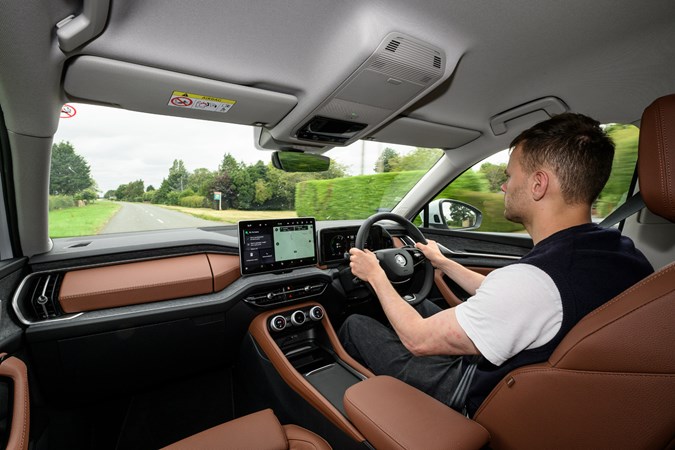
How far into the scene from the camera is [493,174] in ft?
10.6

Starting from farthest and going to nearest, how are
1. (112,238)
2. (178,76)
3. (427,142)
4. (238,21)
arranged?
(427,142), (112,238), (178,76), (238,21)

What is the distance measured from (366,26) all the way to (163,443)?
2.86 metres

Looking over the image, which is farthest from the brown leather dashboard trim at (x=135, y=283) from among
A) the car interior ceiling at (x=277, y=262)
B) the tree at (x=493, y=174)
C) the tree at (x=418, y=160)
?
the tree at (x=493, y=174)

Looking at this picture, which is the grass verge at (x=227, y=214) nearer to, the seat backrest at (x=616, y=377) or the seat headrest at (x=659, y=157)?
the seat backrest at (x=616, y=377)

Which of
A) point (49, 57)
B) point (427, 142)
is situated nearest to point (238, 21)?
point (49, 57)

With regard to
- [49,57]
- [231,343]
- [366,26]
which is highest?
[366,26]

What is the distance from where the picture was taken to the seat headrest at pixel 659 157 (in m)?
0.98

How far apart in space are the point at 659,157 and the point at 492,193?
2.37 meters

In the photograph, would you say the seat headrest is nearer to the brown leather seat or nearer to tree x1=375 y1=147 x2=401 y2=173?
the brown leather seat

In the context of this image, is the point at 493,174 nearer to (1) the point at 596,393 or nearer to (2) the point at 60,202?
(1) the point at 596,393

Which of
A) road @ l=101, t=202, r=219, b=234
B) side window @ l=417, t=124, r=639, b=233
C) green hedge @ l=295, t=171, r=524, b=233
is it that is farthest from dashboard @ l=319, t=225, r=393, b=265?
side window @ l=417, t=124, r=639, b=233

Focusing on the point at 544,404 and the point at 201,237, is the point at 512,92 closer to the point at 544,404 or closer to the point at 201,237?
the point at 544,404

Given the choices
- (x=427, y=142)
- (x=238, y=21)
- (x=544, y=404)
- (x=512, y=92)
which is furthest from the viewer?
(x=427, y=142)

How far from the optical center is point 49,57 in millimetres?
1243
